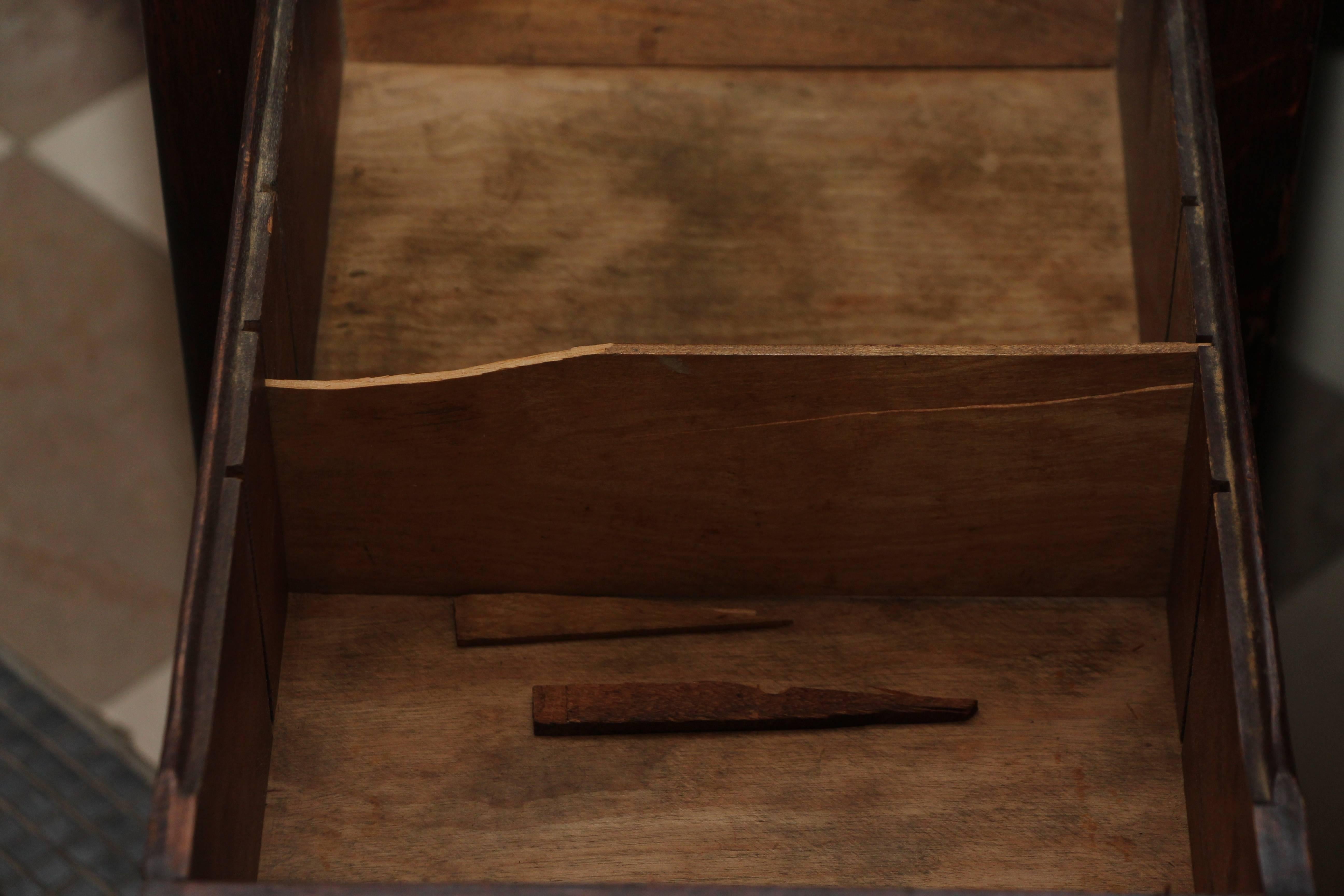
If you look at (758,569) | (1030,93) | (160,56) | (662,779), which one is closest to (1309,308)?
(1030,93)

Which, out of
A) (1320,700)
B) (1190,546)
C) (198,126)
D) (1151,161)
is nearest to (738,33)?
(1151,161)

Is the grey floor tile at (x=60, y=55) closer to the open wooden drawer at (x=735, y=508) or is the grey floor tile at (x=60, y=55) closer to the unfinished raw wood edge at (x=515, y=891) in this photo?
the open wooden drawer at (x=735, y=508)

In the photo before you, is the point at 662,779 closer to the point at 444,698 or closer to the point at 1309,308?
the point at 444,698

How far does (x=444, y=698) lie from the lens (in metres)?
1.06

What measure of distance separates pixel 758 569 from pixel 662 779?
0.56ft

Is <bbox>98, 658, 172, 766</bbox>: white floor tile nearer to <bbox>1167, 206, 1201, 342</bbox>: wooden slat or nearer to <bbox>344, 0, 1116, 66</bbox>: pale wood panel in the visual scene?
<bbox>344, 0, 1116, 66</bbox>: pale wood panel

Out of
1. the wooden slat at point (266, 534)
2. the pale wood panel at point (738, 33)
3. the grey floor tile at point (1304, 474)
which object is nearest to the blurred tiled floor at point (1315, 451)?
the grey floor tile at point (1304, 474)

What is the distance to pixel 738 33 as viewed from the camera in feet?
4.67

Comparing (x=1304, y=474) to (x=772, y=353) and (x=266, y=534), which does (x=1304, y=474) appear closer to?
(x=772, y=353)

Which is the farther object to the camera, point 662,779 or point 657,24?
point 657,24

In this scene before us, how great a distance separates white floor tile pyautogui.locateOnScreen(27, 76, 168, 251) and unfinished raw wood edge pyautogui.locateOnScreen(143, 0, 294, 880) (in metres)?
1.18

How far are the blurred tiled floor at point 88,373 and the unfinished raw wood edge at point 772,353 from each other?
114 centimetres

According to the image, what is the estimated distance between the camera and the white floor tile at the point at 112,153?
226 centimetres

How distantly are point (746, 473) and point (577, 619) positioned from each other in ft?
0.50
